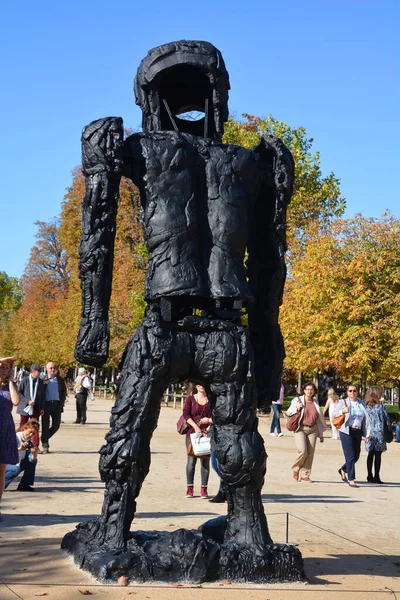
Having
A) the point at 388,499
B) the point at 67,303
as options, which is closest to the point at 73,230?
the point at 67,303

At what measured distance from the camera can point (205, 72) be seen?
6.06 metres

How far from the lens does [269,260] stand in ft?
20.4

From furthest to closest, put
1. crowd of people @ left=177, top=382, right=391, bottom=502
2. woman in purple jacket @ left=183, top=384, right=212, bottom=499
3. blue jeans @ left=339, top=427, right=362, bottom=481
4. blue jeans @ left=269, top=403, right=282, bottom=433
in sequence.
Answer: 1. blue jeans @ left=269, top=403, right=282, bottom=433
2. blue jeans @ left=339, top=427, right=362, bottom=481
3. crowd of people @ left=177, top=382, right=391, bottom=502
4. woman in purple jacket @ left=183, top=384, right=212, bottom=499

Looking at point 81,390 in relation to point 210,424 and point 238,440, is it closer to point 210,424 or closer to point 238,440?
point 210,424

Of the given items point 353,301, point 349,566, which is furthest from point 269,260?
point 353,301

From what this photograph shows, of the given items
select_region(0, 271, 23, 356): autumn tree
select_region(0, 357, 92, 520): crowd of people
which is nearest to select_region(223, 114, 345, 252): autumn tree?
select_region(0, 357, 92, 520): crowd of people

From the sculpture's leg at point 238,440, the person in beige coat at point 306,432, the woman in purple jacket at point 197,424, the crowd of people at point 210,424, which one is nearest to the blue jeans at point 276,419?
the crowd of people at point 210,424

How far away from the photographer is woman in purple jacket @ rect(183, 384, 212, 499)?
10992 mm

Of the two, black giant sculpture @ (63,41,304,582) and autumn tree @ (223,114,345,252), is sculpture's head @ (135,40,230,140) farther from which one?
autumn tree @ (223,114,345,252)

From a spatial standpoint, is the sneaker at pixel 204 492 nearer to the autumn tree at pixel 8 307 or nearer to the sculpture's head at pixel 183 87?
the sculpture's head at pixel 183 87

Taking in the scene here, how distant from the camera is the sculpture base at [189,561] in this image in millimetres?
5219

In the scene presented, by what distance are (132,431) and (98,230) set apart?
4.44 ft

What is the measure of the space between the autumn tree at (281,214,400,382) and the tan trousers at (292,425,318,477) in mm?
14112

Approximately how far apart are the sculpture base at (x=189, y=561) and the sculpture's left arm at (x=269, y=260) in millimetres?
1195
